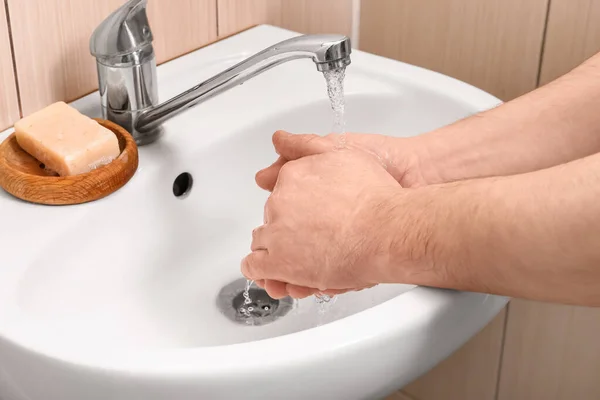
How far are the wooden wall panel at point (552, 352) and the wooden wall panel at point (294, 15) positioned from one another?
411 millimetres

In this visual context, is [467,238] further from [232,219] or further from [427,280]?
[232,219]

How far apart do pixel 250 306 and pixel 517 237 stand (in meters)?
0.35

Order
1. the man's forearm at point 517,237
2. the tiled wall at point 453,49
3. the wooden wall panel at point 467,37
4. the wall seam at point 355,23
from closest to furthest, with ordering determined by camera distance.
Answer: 1. the man's forearm at point 517,237
2. the tiled wall at point 453,49
3. the wooden wall panel at point 467,37
4. the wall seam at point 355,23

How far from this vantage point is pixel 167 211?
2.61ft

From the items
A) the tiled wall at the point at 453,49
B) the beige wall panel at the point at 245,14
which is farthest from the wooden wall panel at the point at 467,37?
the beige wall panel at the point at 245,14

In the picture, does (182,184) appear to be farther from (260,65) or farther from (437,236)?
(437,236)

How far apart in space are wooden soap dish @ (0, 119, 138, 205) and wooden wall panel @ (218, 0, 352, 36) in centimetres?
31

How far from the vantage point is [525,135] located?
729 millimetres

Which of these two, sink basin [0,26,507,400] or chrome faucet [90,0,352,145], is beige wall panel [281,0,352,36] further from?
chrome faucet [90,0,352,145]

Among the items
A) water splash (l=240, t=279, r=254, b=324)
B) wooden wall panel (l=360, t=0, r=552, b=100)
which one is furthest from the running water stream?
wooden wall panel (l=360, t=0, r=552, b=100)

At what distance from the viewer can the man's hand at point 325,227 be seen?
612 mm

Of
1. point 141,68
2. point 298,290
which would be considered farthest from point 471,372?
point 141,68

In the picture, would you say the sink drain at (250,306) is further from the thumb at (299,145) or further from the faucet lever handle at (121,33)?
the faucet lever handle at (121,33)

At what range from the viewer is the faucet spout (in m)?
0.66
